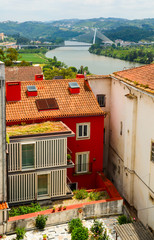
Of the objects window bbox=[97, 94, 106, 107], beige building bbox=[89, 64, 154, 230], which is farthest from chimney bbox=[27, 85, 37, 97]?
window bbox=[97, 94, 106, 107]

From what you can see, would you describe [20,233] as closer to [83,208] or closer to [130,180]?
[83,208]

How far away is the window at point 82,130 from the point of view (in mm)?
18094

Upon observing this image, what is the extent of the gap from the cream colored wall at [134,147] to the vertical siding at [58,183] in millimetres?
3758

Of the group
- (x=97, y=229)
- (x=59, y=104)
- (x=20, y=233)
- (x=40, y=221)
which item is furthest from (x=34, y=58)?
(x=20, y=233)

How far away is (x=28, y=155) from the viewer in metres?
15.0

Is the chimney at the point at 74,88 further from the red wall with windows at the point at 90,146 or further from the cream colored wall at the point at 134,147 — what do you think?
the cream colored wall at the point at 134,147

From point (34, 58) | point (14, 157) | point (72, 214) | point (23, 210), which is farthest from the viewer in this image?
point (34, 58)

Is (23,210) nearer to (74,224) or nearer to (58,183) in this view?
(58,183)

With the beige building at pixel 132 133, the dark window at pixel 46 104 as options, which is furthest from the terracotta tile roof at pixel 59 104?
the beige building at pixel 132 133

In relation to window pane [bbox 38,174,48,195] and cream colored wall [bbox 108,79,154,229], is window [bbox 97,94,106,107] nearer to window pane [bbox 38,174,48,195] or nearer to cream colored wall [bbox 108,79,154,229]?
cream colored wall [bbox 108,79,154,229]

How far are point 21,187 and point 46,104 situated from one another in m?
4.85

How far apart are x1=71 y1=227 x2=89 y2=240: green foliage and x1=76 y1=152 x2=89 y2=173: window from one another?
17.1 ft

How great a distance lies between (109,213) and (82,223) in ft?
5.05

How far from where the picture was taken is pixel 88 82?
2016 centimetres
